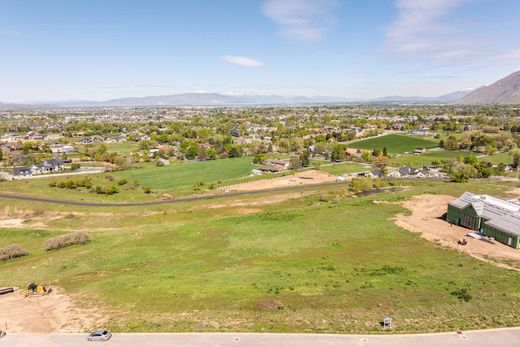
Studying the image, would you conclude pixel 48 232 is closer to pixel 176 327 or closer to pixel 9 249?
pixel 9 249

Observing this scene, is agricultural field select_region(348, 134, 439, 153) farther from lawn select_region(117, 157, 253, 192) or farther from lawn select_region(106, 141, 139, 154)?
lawn select_region(106, 141, 139, 154)

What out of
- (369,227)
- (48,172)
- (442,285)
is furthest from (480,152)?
(48,172)

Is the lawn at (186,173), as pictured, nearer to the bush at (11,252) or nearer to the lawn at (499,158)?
the bush at (11,252)

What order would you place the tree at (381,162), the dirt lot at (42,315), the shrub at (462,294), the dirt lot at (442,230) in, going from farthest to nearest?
the tree at (381,162), the dirt lot at (442,230), the shrub at (462,294), the dirt lot at (42,315)

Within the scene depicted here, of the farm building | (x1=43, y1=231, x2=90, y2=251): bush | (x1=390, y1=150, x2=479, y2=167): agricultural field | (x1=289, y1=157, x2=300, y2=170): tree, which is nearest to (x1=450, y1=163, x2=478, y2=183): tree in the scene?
(x1=390, y1=150, x2=479, y2=167): agricultural field

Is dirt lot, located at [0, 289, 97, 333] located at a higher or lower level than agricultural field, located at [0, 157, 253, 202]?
higher

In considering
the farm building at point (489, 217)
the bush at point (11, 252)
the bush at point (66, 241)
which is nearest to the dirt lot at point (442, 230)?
the farm building at point (489, 217)

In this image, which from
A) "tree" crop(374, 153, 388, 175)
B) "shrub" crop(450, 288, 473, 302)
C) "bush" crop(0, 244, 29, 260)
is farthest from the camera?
"tree" crop(374, 153, 388, 175)
